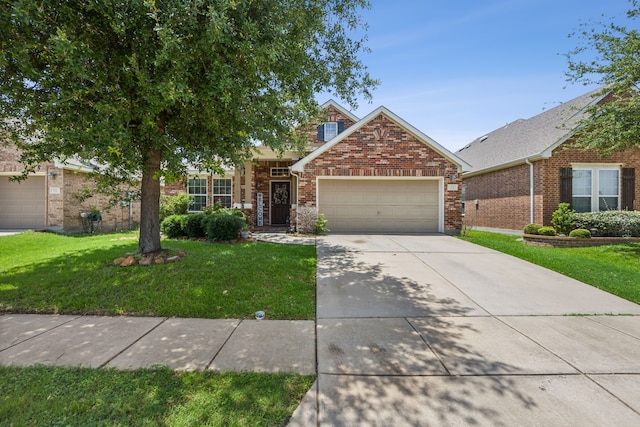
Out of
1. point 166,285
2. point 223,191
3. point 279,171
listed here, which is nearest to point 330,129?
point 279,171

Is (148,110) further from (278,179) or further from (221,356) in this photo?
(278,179)

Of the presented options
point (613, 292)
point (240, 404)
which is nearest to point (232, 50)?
point (240, 404)

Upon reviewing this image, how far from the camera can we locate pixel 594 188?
12.3m

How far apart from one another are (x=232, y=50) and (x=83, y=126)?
2.52m

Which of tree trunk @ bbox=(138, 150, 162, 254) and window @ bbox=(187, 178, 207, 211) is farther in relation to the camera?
window @ bbox=(187, 178, 207, 211)

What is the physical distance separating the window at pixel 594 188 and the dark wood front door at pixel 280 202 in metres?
12.5

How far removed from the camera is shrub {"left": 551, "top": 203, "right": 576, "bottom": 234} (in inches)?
441

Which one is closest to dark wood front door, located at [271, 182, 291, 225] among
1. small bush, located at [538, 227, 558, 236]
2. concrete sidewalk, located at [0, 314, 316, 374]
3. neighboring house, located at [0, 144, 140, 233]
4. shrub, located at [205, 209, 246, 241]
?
shrub, located at [205, 209, 246, 241]

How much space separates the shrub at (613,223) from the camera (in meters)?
10.6

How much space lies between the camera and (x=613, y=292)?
548 centimetres

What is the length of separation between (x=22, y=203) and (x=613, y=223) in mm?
23518

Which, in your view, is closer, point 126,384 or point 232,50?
point 126,384

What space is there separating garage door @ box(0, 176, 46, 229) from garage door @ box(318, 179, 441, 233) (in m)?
12.1

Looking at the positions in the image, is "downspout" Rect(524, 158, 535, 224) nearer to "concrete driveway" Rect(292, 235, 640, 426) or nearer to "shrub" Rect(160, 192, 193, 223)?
"concrete driveway" Rect(292, 235, 640, 426)
